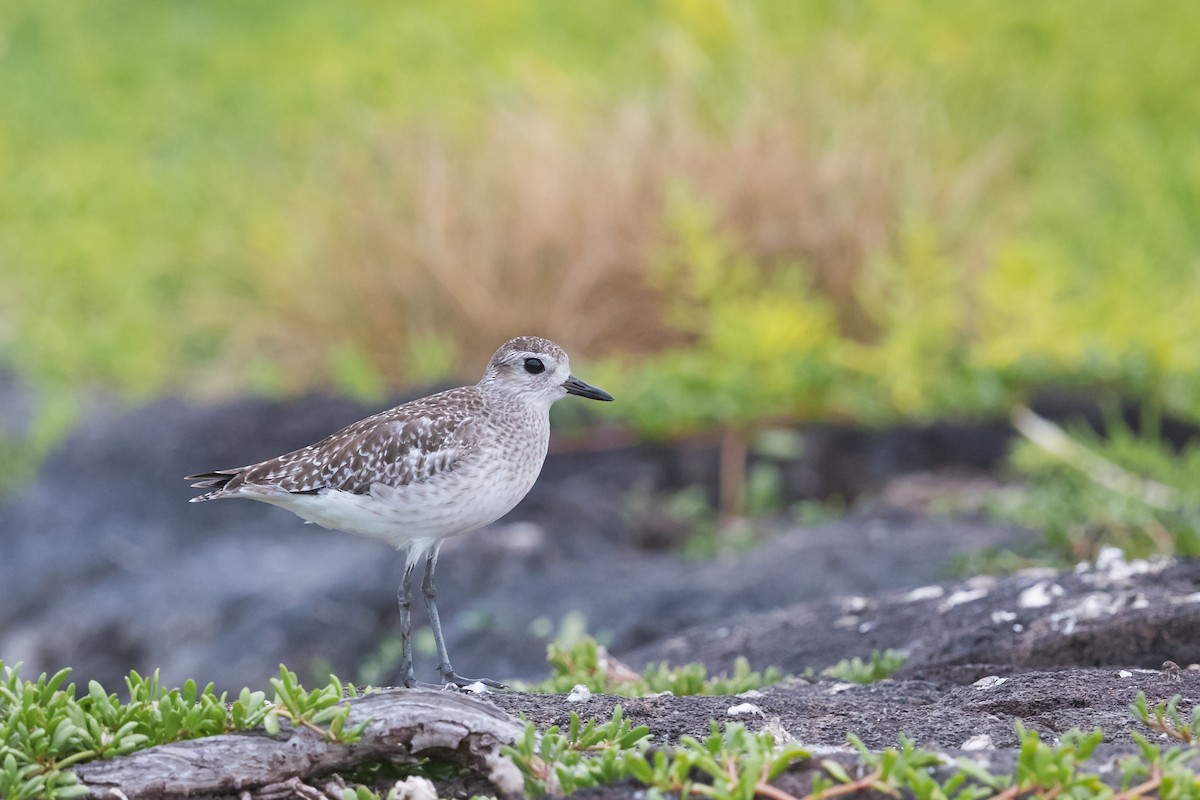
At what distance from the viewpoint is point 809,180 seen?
1040 cm

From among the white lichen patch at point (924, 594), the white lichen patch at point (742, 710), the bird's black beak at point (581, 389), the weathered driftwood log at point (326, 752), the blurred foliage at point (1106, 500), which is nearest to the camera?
the weathered driftwood log at point (326, 752)

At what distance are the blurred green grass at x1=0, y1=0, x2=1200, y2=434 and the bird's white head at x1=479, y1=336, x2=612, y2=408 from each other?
3.80 m

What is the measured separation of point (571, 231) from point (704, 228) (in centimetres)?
160

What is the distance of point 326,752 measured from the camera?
345cm

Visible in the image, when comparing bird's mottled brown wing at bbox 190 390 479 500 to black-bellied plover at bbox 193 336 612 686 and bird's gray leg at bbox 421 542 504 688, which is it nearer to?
black-bellied plover at bbox 193 336 612 686

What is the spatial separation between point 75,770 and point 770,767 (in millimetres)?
1454

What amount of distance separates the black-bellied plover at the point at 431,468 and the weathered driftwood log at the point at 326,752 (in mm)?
940

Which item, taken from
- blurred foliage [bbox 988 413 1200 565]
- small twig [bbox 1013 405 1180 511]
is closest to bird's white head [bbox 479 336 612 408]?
blurred foliage [bbox 988 413 1200 565]

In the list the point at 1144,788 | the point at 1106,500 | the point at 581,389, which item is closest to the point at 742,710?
the point at 1144,788

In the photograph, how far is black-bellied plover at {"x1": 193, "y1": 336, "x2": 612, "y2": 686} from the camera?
4551 millimetres

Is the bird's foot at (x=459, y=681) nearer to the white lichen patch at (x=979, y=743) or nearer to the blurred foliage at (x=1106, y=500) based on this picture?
the white lichen patch at (x=979, y=743)

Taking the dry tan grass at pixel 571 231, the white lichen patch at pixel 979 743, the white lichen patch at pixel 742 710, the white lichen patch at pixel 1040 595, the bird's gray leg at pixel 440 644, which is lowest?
the white lichen patch at pixel 1040 595

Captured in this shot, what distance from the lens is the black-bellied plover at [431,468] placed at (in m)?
4.55

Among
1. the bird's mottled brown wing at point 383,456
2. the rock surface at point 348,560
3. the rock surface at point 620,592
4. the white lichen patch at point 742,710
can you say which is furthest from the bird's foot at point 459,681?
the rock surface at point 348,560
